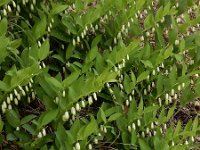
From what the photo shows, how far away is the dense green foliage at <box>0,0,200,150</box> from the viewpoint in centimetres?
288

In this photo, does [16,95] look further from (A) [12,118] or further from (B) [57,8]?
(B) [57,8]

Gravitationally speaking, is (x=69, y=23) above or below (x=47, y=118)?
above

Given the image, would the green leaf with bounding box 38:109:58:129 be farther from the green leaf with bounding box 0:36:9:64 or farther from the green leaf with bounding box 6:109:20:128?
the green leaf with bounding box 0:36:9:64

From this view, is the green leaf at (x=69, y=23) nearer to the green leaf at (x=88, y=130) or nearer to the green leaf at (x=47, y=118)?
the green leaf at (x=47, y=118)

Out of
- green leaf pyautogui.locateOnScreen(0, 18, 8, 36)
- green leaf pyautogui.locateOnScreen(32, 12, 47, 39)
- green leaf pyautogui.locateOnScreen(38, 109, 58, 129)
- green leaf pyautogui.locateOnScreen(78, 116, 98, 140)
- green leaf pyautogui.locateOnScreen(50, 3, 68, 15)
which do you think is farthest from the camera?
green leaf pyautogui.locateOnScreen(50, 3, 68, 15)

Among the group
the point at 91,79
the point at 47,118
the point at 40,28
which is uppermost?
the point at 40,28

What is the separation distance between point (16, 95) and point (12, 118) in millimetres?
141

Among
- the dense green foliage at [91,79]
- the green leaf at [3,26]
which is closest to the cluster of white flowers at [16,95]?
the dense green foliage at [91,79]

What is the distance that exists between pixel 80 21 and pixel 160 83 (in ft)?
2.35

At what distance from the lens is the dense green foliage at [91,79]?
A: 113 inches

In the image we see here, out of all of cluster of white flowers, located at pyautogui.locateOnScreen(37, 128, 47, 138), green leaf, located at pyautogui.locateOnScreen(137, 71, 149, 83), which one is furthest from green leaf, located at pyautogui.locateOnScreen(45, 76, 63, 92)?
green leaf, located at pyautogui.locateOnScreen(137, 71, 149, 83)

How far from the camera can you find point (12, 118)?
115 inches

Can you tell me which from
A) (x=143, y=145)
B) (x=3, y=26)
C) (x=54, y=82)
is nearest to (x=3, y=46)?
(x=3, y=26)

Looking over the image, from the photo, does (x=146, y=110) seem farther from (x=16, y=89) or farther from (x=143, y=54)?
(x=16, y=89)
